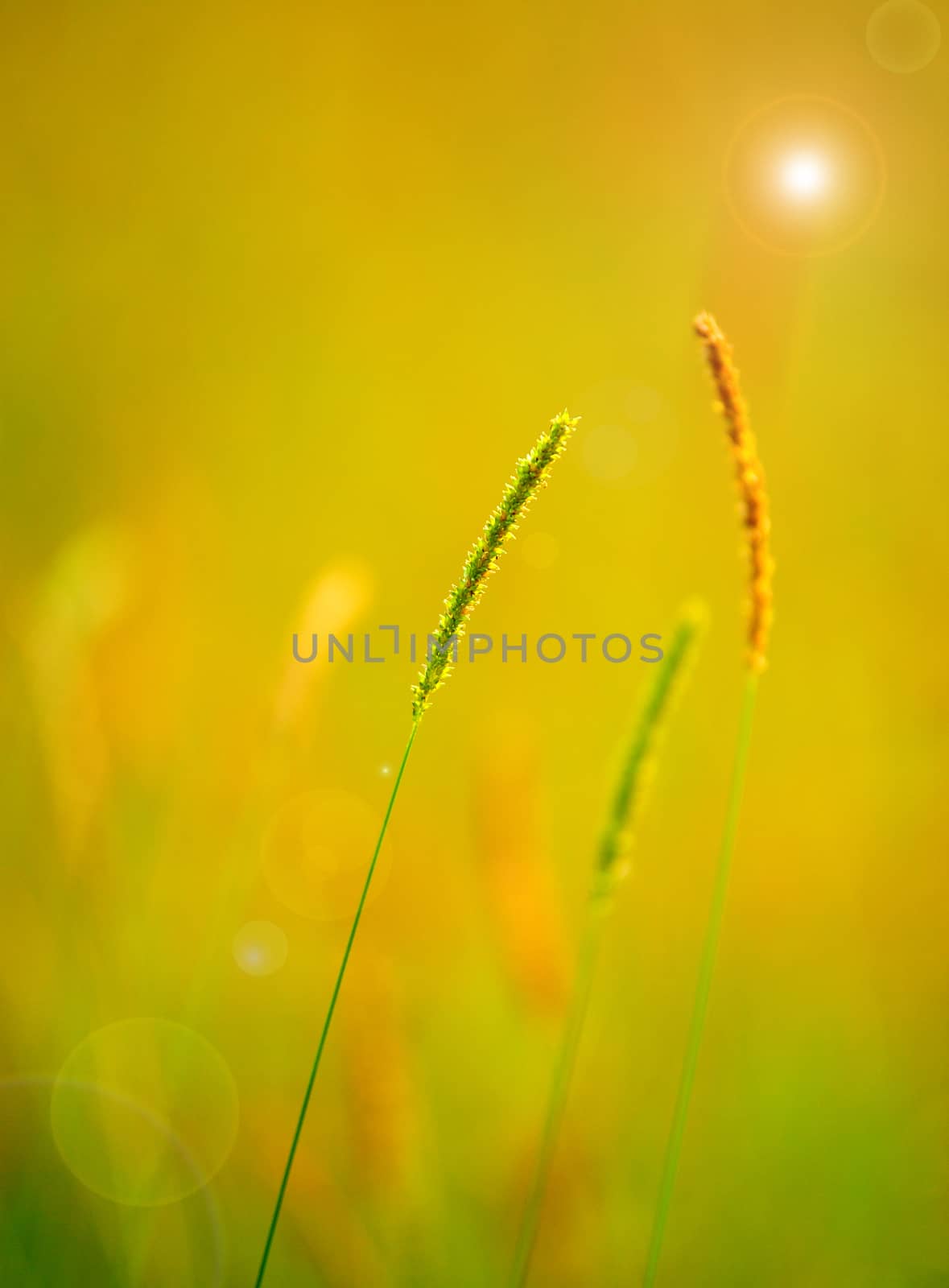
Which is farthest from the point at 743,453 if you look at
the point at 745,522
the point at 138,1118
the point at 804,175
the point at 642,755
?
the point at 804,175

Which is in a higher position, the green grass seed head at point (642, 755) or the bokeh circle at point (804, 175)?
the bokeh circle at point (804, 175)

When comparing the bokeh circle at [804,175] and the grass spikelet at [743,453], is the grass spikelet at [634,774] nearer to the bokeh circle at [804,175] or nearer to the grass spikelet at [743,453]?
the grass spikelet at [743,453]

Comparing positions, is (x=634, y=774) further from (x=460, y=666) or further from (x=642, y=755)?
(x=460, y=666)

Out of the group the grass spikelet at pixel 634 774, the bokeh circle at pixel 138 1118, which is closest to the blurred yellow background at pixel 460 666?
the bokeh circle at pixel 138 1118

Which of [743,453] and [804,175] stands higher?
[804,175]

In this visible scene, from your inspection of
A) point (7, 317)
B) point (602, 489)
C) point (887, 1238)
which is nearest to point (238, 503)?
point (7, 317)

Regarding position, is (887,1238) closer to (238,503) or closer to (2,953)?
(2,953)
